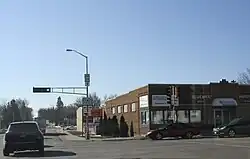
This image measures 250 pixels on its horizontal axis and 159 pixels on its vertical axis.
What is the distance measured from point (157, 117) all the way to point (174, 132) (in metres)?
8.15

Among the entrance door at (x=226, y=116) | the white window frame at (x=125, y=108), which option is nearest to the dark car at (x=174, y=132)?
the entrance door at (x=226, y=116)

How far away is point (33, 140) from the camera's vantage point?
82.2 ft

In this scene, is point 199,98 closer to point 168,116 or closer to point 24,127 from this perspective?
point 168,116

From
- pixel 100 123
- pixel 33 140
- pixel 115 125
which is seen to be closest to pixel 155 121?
pixel 115 125

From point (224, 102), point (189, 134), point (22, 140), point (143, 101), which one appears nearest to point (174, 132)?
point (189, 134)

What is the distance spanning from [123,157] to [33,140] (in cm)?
524

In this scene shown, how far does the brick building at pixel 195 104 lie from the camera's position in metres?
51.9

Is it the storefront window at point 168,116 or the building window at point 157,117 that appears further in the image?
the storefront window at point 168,116

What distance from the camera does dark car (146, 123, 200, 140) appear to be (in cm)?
4378

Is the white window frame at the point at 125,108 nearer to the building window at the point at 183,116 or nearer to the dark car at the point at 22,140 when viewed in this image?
the building window at the point at 183,116

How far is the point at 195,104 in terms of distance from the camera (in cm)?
5272

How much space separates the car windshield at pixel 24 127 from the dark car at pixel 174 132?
64.2 feet

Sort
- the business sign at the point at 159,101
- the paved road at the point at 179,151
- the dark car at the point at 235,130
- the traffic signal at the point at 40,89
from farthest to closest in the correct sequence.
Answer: the traffic signal at the point at 40,89, the business sign at the point at 159,101, the dark car at the point at 235,130, the paved road at the point at 179,151

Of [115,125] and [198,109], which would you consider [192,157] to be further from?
[115,125]
